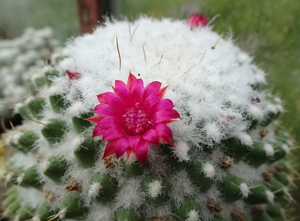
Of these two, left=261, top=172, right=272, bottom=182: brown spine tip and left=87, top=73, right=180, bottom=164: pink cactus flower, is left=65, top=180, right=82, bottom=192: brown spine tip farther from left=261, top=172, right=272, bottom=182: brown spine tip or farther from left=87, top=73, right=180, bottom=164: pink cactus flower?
left=261, top=172, right=272, bottom=182: brown spine tip

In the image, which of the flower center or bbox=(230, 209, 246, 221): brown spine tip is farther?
bbox=(230, 209, 246, 221): brown spine tip

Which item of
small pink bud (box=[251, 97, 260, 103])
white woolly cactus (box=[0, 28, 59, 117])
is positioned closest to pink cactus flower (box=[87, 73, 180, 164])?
small pink bud (box=[251, 97, 260, 103])

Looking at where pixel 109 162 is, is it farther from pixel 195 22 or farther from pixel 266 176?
pixel 195 22

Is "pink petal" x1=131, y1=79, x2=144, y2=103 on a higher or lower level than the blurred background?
higher

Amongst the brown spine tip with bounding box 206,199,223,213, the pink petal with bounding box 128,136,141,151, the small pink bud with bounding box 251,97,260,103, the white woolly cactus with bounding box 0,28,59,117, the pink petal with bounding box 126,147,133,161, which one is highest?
the pink petal with bounding box 128,136,141,151

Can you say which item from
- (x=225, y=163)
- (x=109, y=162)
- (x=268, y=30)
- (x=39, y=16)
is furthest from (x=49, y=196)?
(x=39, y=16)

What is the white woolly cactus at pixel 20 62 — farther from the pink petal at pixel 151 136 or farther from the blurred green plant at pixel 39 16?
the pink petal at pixel 151 136

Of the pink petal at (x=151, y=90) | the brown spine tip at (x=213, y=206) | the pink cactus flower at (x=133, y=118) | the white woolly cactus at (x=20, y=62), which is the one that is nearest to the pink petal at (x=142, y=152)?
the pink cactus flower at (x=133, y=118)

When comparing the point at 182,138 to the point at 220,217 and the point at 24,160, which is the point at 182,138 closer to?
the point at 220,217

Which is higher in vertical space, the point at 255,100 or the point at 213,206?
the point at 255,100
